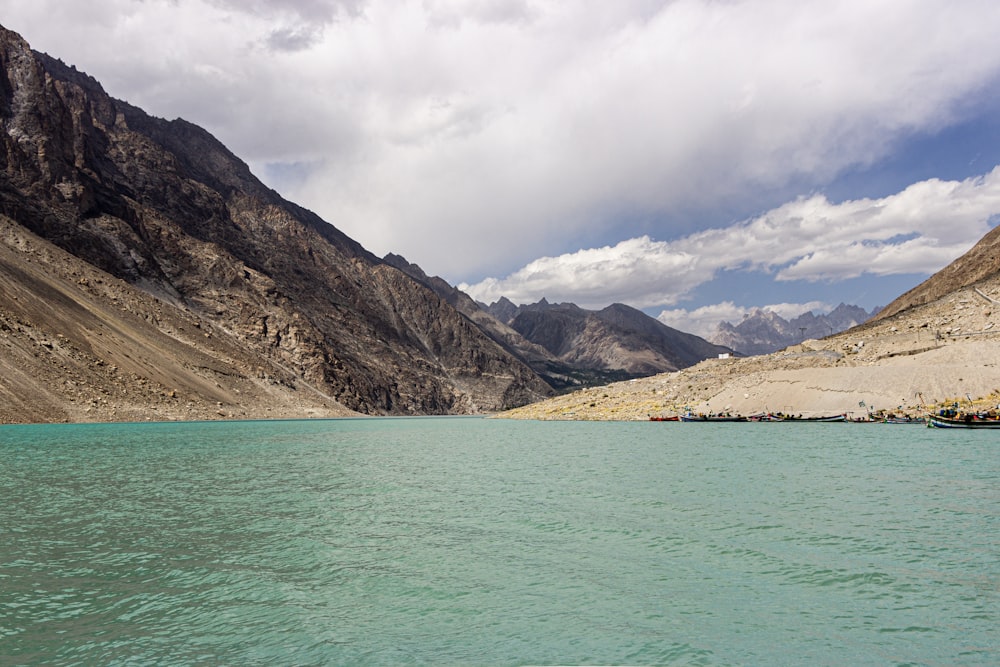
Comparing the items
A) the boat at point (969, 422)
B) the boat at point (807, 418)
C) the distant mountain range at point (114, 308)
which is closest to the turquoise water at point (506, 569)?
the boat at point (969, 422)

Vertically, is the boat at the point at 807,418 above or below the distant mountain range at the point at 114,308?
below

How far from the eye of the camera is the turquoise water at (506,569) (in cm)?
1155

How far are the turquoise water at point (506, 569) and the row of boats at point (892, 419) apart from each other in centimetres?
4009

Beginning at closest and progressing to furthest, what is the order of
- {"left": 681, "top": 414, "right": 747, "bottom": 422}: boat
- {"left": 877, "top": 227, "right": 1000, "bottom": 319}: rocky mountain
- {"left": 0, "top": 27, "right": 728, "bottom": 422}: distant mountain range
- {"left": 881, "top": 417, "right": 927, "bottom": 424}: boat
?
{"left": 881, "top": 417, "right": 927, "bottom": 424}: boat
{"left": 681, "top": 414, "right": 747, "bottom": 422}: boat
{"left": 0, "top": 27, "right": 728, "bottom": 422}: distant mountain range
{"left": 877, "top": 227, "right": 1000, "bottom": 319}: rocky mountain

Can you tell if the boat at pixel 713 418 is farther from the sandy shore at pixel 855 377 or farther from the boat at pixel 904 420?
the boat at pixel 904 420

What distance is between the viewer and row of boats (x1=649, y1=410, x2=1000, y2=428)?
219ft

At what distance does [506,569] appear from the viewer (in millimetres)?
16547

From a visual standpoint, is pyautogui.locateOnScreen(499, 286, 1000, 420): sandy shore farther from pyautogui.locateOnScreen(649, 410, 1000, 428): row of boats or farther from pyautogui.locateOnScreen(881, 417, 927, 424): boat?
pyautogui.locateOnScreen(649, 410, 1000, 428): row of boats

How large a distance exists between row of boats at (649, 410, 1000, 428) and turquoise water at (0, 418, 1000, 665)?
4009 centimetres

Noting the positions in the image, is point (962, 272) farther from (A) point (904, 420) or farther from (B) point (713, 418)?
(B) point (713, 418)

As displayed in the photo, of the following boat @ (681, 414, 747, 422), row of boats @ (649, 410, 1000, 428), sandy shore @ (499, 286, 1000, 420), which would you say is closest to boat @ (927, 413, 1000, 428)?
row of boats @ (649, 410, 1000, 428)

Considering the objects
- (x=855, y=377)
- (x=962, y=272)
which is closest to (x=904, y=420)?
(x=855, y=377)

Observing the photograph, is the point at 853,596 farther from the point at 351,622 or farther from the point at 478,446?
the point at 478,446

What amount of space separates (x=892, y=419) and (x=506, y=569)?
264 feet
